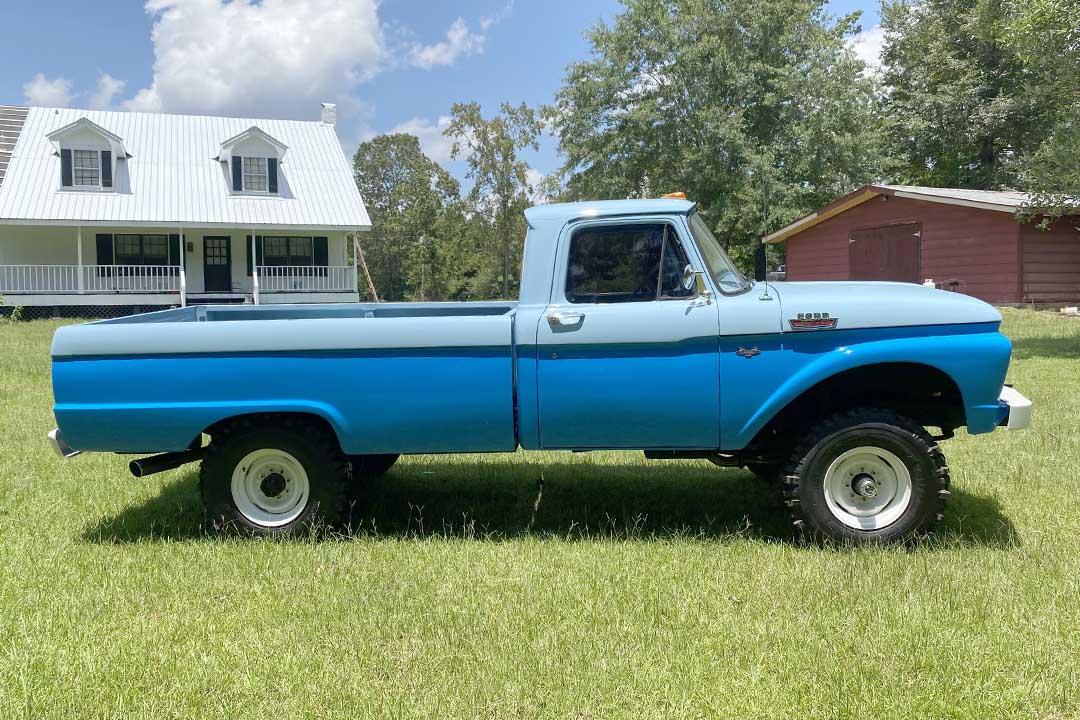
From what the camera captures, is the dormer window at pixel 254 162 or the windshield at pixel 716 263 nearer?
the windshield at pixel 716 263

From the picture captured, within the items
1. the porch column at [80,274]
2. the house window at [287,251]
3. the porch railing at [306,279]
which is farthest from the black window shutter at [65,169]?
the porch railing at [306,279]

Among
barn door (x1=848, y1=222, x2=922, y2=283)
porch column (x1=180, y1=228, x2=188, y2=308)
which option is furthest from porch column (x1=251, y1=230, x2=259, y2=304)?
barn door (x1=848, y1=222, x2=922, y2=283)

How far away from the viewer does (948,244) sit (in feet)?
78.5

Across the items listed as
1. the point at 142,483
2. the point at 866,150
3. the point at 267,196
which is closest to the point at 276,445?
the point at 142,483

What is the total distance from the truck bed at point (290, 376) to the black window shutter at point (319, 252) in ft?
82.0

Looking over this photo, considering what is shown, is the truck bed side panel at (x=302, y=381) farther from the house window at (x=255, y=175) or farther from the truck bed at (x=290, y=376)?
the house window at (x=255, y=175)

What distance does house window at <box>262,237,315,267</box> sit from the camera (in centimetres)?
2872

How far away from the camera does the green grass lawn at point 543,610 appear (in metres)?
3.34

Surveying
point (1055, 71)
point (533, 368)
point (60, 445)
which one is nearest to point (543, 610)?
point (533, 368)

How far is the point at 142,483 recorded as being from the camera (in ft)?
22.0

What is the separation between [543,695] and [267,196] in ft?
90.5

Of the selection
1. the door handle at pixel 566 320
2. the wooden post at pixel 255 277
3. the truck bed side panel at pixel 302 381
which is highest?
the wooden post at pixel 255 277

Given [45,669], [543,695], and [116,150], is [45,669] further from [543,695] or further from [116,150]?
[116,150]

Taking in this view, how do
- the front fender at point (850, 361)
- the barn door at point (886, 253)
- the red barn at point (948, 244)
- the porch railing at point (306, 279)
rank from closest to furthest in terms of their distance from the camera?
the front fender at point (850, 361), the red barn at point (948, 244), the barn door at point (886, 253), the porch railing at point (306, 279)
